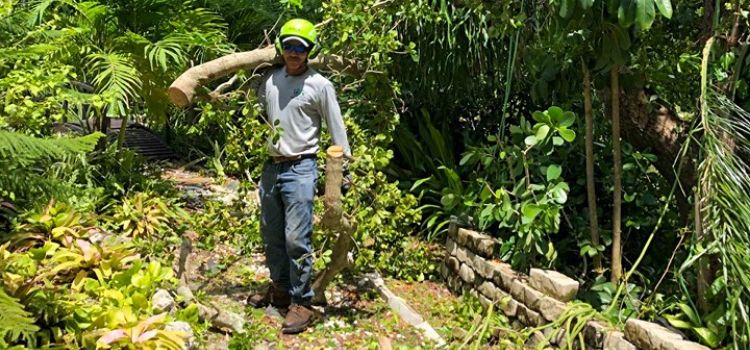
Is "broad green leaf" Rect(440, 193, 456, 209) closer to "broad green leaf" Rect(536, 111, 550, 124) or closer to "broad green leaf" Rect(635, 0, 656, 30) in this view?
"broad green leaf" Rect(536, 111, 550, 124)

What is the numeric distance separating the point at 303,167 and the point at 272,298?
83 centimetres

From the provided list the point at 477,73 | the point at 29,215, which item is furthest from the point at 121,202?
the point at 477,73

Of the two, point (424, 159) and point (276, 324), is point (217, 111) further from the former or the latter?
point (424, 159)

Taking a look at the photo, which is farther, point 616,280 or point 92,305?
point 616,280

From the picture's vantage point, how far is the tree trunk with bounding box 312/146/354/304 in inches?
141

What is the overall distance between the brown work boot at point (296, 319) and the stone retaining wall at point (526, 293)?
3.54 ft

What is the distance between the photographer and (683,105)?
401 cm

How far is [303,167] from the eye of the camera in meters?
3.71

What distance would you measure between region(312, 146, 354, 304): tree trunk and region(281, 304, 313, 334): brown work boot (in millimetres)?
278

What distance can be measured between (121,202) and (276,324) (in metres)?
1.63

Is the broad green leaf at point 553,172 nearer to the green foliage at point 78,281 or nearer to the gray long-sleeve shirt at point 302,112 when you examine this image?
the gray long-sleeve shirt at point 302,112

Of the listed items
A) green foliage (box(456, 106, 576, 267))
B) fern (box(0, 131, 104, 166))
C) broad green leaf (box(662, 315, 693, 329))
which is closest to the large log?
fern (box(0, 131, 104, 166))

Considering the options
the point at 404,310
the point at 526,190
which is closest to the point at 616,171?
the point at 526,190

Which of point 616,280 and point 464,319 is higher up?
point 616,280
